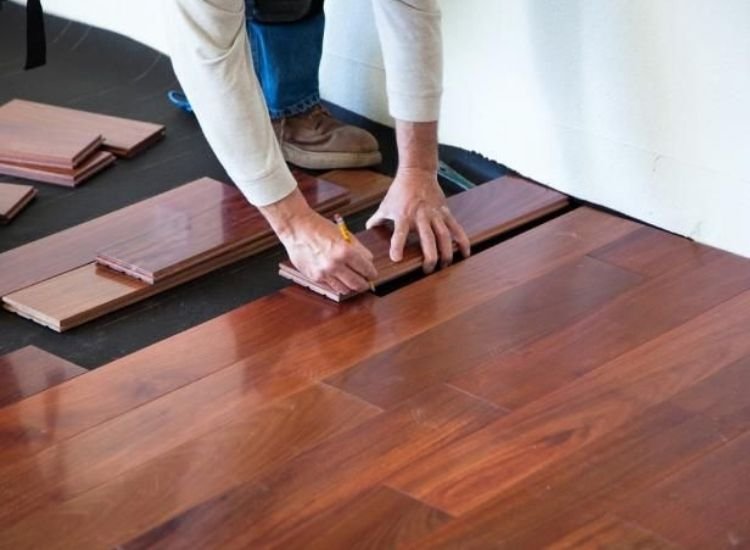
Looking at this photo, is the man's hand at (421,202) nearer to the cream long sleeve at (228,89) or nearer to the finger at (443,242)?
the finger at (443,242)

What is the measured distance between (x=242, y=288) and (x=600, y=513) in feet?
3.26

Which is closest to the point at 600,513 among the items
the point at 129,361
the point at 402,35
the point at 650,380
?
the point at 650,380

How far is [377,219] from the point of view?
2.60m

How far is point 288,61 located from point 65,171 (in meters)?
0.58

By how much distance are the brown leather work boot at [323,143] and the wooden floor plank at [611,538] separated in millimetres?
1447

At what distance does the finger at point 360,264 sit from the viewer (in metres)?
2.30

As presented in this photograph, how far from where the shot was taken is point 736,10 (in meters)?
2.26

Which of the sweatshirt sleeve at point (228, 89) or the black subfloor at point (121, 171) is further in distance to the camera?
the black subfloor at point (121, 171)

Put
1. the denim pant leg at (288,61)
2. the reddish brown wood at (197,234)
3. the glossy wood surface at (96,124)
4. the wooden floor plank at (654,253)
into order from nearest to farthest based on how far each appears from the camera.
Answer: the wooden floor plank at (654,253) → the reddish brown wood at (197,234) → the denim pant leg at (288,61) → the glossy wood surface at (96,124)

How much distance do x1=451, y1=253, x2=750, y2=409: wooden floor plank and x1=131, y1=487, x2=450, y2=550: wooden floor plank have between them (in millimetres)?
315

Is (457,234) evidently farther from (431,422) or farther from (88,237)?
(88,237)

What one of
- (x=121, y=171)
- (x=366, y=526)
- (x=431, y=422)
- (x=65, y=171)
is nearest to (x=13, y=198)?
(x=65, y=171)

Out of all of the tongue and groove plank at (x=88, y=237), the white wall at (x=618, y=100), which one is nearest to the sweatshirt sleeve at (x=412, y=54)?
the white wall at (x=618, y=100)

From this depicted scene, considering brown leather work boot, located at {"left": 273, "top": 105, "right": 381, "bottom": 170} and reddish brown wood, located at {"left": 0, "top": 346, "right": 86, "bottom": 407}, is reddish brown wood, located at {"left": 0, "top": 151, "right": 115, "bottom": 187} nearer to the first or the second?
brown leather work boot, located at {"left": 273, "top": 105, "right": 381, "bottom": 170}
